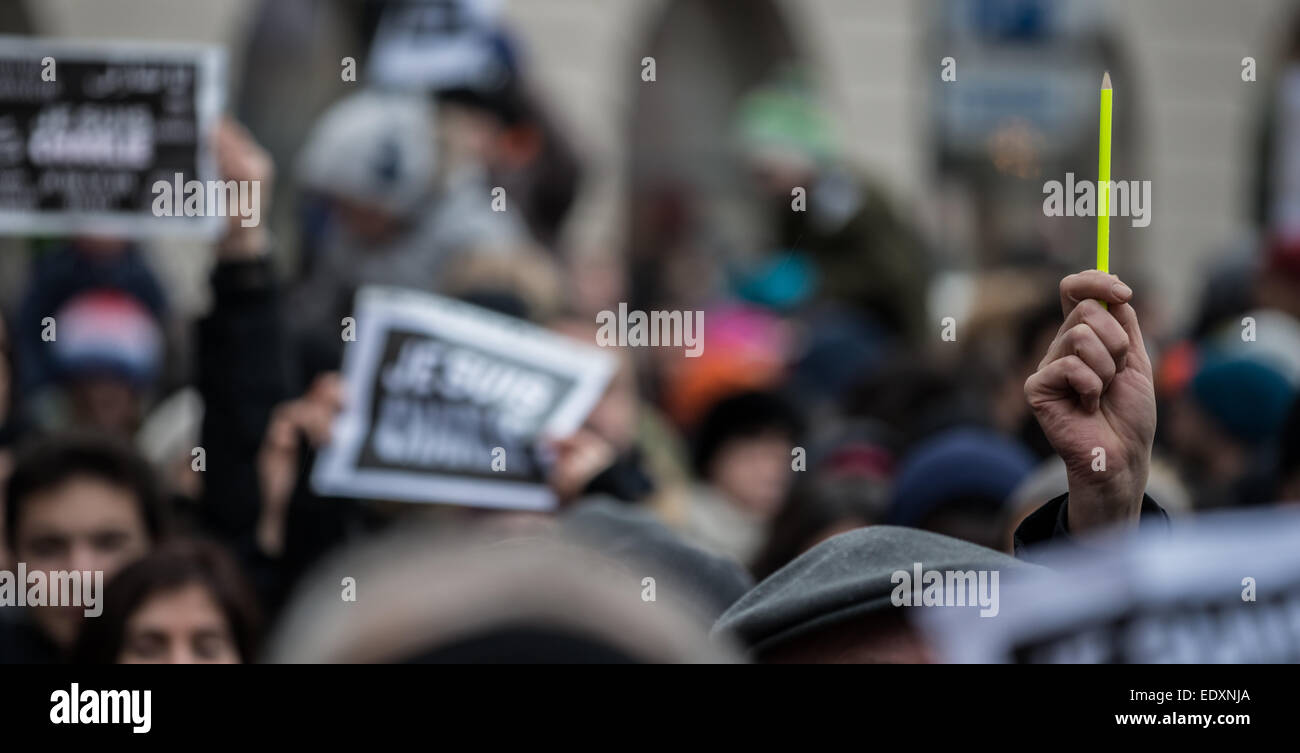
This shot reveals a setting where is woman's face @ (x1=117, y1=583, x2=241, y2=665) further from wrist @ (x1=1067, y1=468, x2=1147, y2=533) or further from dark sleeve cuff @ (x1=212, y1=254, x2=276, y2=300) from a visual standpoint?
wrist @ (x1=1067, y1=468, x2=1147, y2=533)

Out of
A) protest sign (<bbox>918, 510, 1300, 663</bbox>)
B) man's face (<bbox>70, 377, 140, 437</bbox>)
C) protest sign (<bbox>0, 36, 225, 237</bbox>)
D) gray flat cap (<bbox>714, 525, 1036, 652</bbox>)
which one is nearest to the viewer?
protest sign (<bbox>918, 510, 1300, 663</bbox>)

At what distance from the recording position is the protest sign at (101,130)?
4750 mm

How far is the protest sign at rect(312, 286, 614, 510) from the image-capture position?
13.1 feet

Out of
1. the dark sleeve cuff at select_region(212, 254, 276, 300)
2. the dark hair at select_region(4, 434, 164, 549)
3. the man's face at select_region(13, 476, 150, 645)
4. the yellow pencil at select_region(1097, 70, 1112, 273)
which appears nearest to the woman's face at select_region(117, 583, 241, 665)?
the man's face at select_region(13, 476, 150, 645)

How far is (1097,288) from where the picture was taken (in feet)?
7.13

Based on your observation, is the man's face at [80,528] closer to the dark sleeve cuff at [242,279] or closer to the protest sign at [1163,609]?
the dark sleeve cuff at [242,279]

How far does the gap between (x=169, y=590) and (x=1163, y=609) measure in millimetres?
2252

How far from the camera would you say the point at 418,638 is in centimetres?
123

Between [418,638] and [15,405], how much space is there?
407 centimetres

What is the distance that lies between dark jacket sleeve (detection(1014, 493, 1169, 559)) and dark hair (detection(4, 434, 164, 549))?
7.16 ft

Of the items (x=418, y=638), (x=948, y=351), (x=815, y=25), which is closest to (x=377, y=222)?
(x=948, y=351)

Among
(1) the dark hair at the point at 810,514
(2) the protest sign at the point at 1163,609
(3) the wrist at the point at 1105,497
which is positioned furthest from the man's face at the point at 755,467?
(2) the protest sign at the point at 1163,609

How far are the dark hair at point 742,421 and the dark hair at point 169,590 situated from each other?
2735 millimetres
